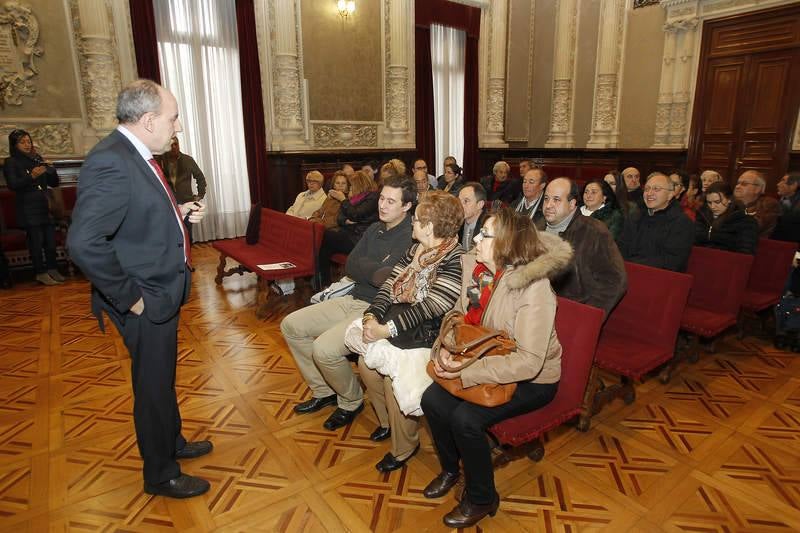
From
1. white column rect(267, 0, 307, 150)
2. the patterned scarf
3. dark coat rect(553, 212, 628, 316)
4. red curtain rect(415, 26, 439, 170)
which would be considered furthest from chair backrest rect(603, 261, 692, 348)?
red curtain rect(415, 26, 439, 170)

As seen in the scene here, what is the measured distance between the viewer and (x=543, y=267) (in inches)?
76.3

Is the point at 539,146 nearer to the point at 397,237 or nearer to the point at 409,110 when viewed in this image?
the point at 409,110

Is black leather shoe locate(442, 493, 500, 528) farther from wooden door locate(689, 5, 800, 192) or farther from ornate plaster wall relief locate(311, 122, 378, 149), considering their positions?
wooden door locate(689, 5, 800, 192)

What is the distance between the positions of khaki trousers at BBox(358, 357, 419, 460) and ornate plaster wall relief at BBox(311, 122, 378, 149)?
6.59 m

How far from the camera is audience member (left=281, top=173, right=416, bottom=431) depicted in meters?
2.85

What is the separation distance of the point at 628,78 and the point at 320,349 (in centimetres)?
898

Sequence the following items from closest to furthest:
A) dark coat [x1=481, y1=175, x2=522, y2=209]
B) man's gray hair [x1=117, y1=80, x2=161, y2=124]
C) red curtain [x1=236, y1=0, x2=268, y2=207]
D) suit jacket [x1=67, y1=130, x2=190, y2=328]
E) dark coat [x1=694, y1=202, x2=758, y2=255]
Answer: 1. suit jacket [x1=67, y1=130, x2=190, y2=328]
2. man's gray hair [x1=117, y1=80, x2=161, y2=124]
3. dark coat [x1=694, y1=202, x2=758, y2=255]
4. dark coat [x1=481, y1=175, x2=522, y2=209]
5. red curtain [x1=236, y1=0, x2=268, y2=207]

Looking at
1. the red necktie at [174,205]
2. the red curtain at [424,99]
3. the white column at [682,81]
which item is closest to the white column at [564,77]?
the white column at [682,81]

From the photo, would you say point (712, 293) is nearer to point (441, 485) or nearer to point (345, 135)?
point (441, 485)

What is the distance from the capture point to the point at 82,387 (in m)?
3.37

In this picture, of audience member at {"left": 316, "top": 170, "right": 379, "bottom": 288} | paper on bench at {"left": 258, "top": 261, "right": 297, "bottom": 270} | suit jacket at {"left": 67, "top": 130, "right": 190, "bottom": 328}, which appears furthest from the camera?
audience member at {"left": 316, "top": 170, "right": 379, "bottom": 288}

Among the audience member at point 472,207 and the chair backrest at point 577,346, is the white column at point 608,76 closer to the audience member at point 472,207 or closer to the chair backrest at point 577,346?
the audience member at point 472,207

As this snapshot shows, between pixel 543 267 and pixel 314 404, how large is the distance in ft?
5.85

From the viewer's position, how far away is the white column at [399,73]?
8.88 m
